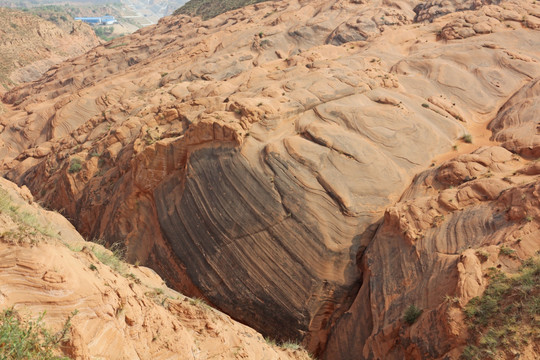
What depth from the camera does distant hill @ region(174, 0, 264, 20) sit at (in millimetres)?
62906

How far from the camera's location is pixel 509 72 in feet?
69.9

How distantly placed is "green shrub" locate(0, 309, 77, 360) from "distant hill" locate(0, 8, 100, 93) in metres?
60.8

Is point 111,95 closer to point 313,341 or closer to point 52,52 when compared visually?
point 313,341

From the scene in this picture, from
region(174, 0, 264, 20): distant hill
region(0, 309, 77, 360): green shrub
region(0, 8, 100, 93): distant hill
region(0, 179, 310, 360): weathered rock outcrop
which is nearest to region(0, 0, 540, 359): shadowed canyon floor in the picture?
region(0, 179, 310, 360): weathered rock outcrop

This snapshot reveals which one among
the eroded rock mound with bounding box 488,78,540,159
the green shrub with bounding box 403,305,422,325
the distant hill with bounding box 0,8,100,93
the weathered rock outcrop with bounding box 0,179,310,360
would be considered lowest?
the distant hill with bounding box 0,8,100,93

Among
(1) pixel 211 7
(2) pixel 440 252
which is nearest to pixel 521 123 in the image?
Answer: (2) pixel 440 252

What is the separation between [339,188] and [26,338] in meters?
10.4

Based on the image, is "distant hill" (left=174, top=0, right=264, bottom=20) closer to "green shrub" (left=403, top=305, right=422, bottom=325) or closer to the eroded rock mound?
the eroded rock mound

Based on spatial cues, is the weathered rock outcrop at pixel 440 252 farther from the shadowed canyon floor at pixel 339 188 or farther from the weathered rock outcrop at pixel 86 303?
the weathered rock outcrop at pixel 86 303

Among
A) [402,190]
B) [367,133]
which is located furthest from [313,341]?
[367,133]

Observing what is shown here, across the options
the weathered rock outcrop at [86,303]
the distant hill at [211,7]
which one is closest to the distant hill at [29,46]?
the distant hill at [211,7]

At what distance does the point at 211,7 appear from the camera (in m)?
66.1

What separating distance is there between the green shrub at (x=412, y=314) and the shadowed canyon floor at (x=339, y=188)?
148 mm

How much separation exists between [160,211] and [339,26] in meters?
28.6
